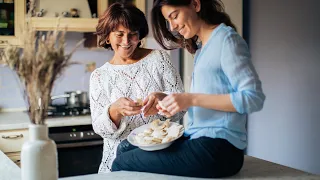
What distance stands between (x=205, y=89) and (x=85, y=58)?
8.16 ft

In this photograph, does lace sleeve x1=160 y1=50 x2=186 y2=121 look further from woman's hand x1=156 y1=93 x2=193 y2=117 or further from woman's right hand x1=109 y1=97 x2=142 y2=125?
woman's hand x1=156 y1=93 x2=193 y2=117

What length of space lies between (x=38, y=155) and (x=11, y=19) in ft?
7.50

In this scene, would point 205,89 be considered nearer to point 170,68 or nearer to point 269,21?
point 170,68

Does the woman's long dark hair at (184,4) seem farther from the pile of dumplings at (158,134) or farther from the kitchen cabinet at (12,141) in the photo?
the kitchen cabinet at (12,141)

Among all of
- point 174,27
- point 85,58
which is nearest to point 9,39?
point 85,58

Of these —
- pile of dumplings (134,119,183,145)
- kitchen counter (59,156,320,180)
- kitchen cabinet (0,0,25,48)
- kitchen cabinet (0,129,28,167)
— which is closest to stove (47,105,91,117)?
kitchen cabinet (0,129,28,167)

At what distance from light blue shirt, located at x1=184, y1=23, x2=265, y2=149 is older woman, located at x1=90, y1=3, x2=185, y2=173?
57cm

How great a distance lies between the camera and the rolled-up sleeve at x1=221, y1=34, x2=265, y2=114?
49.4 inches

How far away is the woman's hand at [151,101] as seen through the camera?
164 cm

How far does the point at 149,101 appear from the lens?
1652 millimetres

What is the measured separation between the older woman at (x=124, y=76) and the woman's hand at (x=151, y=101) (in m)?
0.23

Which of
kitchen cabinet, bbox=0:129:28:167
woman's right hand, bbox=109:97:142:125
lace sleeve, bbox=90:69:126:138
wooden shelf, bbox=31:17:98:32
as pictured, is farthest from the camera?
wooden shelf, bbox=31:17:98:32

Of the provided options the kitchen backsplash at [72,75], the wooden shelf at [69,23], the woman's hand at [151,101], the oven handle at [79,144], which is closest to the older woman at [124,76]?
the woman's hand at [151,101]

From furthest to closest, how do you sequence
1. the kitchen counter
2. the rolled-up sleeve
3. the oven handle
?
the oven handle < the kitchen counter < the rolled-up sleeve
